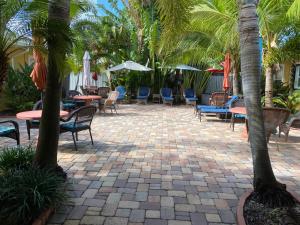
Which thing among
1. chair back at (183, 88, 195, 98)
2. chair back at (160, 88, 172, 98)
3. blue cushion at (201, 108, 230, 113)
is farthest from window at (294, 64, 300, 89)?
chair back at (160, 88, 172, 98)

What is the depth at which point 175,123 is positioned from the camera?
1036 cm

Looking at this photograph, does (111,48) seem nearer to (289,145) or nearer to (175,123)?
(175,123)

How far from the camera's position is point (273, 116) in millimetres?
6559

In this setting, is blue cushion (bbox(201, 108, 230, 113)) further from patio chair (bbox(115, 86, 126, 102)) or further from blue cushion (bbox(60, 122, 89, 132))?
patio chair (bbox(115, 86, 126, 102))

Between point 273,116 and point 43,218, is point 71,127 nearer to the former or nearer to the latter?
point 43,218

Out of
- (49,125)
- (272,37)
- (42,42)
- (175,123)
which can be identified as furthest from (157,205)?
(272,37)

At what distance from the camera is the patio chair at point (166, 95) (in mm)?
17156

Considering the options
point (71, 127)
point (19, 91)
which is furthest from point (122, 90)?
point (71, 127)

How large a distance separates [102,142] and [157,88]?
12.2m

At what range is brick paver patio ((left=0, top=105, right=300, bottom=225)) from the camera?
3500 mm

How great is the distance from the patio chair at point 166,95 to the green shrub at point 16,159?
13.1 m

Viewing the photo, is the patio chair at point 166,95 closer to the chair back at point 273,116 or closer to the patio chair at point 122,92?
the patio chair at point 122,92

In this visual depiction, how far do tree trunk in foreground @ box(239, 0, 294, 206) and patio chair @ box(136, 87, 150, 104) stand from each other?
554 inches

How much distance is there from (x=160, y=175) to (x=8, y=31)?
314 cm
